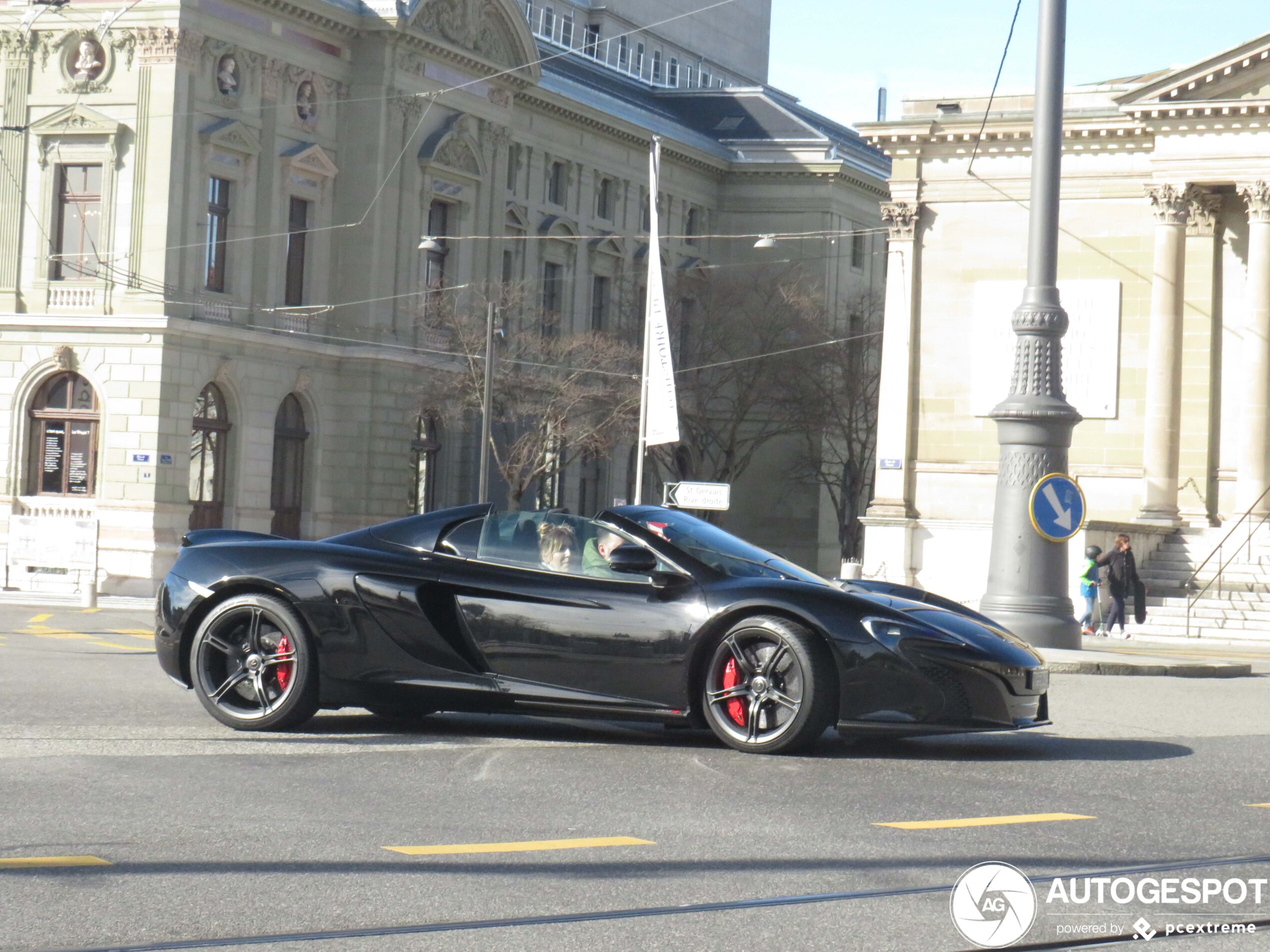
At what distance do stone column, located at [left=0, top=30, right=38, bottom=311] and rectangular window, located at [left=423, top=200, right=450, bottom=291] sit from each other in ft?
37.5

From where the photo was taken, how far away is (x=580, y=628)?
9.84 metres

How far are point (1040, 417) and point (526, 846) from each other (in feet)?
40.0

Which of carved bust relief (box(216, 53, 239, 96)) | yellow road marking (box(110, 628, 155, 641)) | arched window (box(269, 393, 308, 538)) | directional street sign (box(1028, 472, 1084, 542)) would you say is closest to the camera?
directional street sign (box(1028, 472, 1084, 542))

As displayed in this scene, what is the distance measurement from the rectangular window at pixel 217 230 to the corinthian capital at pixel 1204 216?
22.5m

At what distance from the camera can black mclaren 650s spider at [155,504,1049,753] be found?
954cm

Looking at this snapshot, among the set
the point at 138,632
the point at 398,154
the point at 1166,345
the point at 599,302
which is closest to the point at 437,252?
the point at 398,154

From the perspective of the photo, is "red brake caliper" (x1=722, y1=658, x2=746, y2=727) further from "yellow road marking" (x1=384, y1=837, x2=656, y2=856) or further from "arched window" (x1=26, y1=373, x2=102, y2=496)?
"arched window" (x1=26, y1=373, x2=102, y2=496)

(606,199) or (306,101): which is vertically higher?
(606,199)

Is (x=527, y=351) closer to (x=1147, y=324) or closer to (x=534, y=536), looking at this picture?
(x=1147, y=324)

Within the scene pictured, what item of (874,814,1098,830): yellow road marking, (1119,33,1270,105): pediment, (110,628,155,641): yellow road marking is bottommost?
(110,628,155,641): yellow road marking

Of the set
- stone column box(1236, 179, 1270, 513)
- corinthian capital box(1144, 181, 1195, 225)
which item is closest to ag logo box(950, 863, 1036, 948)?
stone column box(1236, 179, 1270, 513)

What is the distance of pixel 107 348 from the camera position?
43.3m

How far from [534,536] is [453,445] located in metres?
44.2

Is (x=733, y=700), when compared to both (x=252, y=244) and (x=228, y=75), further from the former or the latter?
(x=252, y=244)
